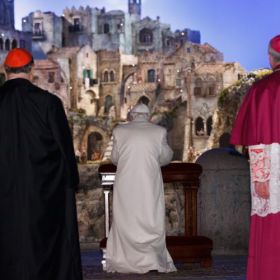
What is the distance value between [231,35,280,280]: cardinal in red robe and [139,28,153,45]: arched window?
3679 centimetres

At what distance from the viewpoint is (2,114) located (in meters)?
4.89

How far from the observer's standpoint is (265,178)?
433 centimetres

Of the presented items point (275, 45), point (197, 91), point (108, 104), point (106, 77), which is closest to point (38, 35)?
point (106, 77)

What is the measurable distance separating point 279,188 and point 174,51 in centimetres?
3586

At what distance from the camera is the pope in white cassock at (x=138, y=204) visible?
6523 mm

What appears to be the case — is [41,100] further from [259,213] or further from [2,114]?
[259,213]

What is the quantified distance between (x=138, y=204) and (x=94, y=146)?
3198 cm

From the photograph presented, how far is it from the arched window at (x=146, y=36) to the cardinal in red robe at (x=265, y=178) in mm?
36786

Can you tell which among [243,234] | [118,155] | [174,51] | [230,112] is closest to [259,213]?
[118,155]

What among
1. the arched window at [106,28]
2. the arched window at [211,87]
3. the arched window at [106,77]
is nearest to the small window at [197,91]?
the arched window at [211,87]

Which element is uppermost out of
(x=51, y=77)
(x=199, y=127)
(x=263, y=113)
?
(x=51, y=77)

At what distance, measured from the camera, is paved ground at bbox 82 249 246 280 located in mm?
6160

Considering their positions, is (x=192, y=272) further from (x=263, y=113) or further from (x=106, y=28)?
(x=106, y=28)

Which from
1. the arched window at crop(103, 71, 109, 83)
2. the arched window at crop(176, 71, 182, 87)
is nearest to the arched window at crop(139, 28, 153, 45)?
the arched window at crop(103, 71, 109, 83)
